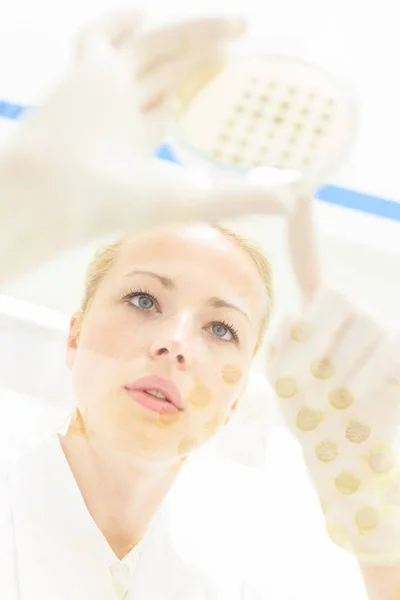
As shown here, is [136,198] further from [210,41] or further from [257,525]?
[257,525]

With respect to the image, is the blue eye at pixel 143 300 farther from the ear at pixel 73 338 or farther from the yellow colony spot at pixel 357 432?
the yellow colony spot at pixel 357 432

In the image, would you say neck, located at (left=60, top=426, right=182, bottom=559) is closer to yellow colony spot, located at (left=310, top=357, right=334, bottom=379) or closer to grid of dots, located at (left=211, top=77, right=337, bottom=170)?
yellow colony spot, located at (left=310, top=357, right=334, bottom=379)

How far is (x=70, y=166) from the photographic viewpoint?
0.42 meters

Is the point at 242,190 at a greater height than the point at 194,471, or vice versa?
the point at 242,190

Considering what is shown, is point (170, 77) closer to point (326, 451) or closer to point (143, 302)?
point (143, 302)

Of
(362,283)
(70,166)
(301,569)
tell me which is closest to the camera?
(70,166)

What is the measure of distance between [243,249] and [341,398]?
16cm

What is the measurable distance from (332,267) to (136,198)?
350mm

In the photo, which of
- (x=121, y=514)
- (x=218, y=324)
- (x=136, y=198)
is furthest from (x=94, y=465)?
(x=136, y=198)

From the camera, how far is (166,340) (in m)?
→ 0.57

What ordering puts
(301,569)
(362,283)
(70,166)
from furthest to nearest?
(362,283), (301,569), (70,166)

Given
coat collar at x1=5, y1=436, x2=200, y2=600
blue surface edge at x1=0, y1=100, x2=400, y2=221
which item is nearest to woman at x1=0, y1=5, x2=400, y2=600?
coat collar at x1=5, y1=436, x2=200, y2=600

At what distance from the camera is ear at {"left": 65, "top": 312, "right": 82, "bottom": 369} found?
0.64 m

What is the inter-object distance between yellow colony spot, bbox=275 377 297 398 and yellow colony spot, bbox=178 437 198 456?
0.32ft
